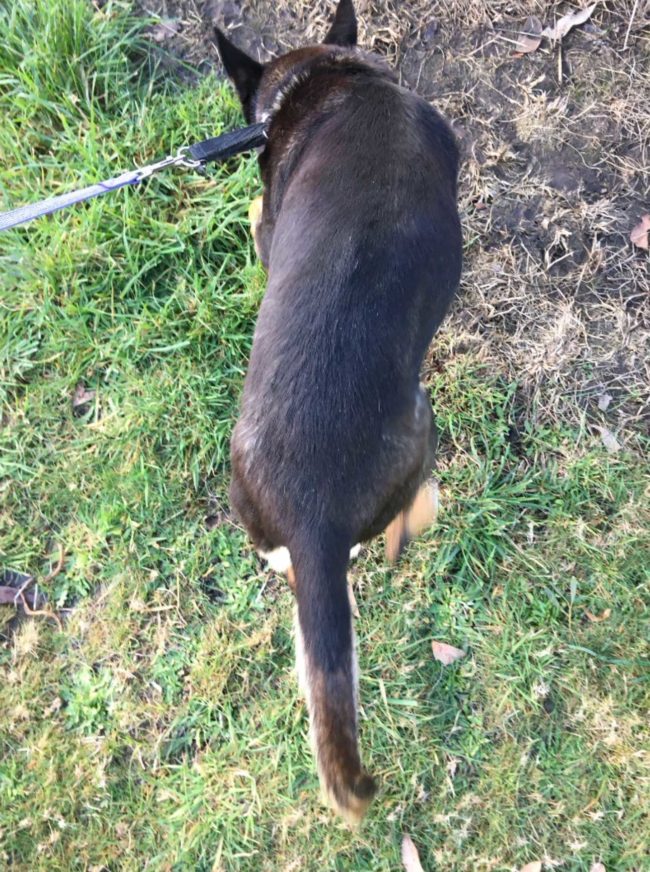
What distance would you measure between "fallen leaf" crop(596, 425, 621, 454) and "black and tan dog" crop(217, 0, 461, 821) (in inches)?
38.3

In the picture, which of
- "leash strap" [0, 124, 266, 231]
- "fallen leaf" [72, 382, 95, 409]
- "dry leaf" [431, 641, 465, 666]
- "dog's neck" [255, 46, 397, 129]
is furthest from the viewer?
"fallen leaf" [72, 382, 95, 409]

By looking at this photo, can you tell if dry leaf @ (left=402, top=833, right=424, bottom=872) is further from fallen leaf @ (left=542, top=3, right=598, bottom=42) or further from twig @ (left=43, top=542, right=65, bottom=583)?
fallen leaf @ (left=542, top=3, right=598, bottom=42)

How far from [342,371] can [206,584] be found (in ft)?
4.44

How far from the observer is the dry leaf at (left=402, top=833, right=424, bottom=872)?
254 cm

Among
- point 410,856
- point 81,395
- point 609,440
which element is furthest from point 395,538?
point 81,395

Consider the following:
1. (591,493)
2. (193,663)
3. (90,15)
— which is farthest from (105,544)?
(90,15)

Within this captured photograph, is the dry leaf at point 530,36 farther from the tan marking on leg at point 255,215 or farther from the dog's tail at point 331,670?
the dog's tail at point 331,670

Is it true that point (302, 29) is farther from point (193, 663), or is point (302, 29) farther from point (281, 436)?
point (193, 663)

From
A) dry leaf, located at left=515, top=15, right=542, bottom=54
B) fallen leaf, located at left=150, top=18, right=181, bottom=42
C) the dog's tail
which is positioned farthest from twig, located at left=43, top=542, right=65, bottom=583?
dry leaf, located at left=515, top=15, right=542, bottom=54

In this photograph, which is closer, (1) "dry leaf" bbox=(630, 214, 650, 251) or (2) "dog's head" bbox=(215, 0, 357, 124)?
(2) "dog's head" bbox=(215, 0, 357, 124)

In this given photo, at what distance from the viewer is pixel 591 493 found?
277 cm

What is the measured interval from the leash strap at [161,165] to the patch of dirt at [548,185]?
0.94 meters

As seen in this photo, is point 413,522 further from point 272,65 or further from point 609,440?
→ point 272,65

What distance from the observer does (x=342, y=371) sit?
6.00ft
